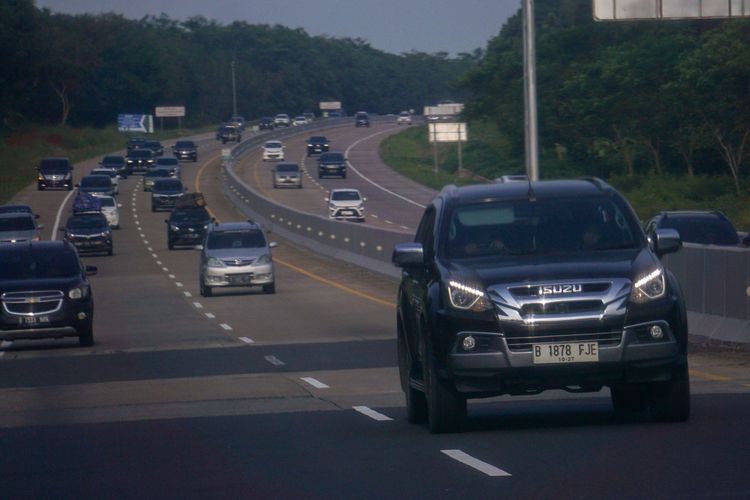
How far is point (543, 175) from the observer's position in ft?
307

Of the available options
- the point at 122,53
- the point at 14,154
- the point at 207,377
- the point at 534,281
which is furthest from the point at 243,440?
the point at 122,53

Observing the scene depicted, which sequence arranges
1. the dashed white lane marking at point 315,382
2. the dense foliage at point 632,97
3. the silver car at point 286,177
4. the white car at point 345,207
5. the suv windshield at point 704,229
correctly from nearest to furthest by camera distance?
1. the dashed white lane marking at point 315,382
2. the suv windshield at point 704,229
3. the dense foliage at point 632,97
4. the white car at point 345,207
5. the silver car at point 286,177

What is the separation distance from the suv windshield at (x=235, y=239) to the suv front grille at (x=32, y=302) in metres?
12.4

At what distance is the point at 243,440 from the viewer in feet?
40.5

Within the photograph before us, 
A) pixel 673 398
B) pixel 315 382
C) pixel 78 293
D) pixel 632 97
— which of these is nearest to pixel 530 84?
pixel 78 293

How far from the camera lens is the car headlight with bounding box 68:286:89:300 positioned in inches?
993

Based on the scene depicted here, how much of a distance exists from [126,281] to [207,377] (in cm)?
2518

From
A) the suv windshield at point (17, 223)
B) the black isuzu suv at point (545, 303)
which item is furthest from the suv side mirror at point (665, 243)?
the suv windshield at point (17, 223)

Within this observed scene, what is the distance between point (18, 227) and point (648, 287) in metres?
41.7

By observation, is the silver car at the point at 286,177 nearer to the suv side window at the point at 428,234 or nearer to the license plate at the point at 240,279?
the license plate at the point at 240,279

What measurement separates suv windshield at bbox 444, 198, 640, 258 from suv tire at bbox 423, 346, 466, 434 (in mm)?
929

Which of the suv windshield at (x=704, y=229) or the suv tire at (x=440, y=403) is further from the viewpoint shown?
the suv windshield at (x=704, y=229)

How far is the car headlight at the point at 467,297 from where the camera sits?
1105 centimetres

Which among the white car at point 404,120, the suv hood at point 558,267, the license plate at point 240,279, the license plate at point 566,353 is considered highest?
the suv hood at point 558,267
